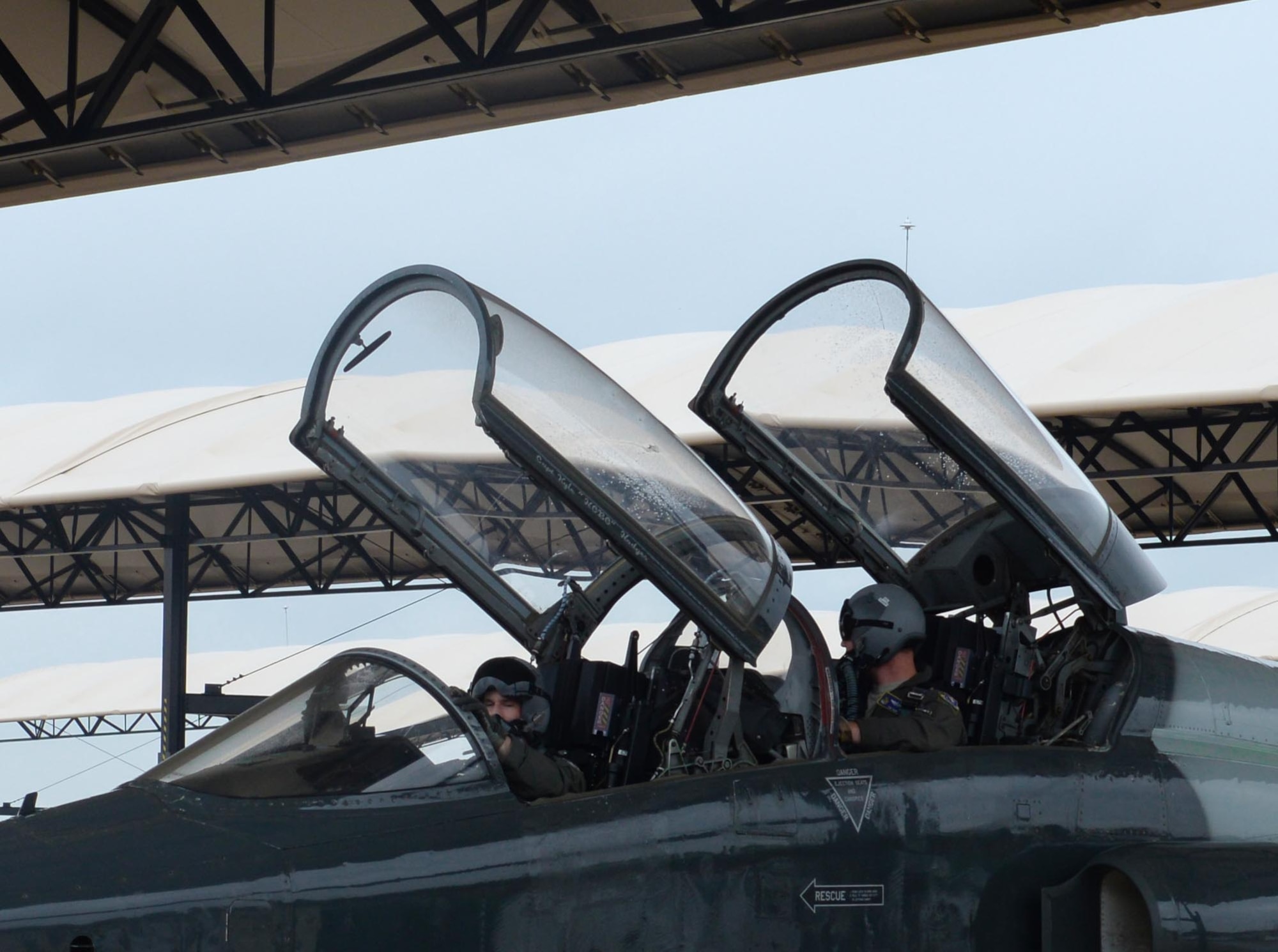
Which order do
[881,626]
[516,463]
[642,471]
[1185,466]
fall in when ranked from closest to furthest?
[516,463] < [642,471] < [881,626] < [1185,466]

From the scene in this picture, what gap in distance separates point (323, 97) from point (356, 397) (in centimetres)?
481

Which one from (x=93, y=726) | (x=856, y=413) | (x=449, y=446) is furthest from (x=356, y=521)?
(x=93, y=726)

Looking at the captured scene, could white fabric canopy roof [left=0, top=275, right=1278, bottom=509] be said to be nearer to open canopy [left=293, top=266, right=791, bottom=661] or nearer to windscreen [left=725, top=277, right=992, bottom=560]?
windscreen [left=725, top=277, right=992, bottom=560]

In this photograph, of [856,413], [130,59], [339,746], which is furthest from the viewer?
[130,59]

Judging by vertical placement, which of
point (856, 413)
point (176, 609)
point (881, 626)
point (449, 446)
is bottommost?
point (881, 626)

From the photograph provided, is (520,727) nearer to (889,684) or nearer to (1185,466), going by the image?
(889,684)

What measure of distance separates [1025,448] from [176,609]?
681 inches

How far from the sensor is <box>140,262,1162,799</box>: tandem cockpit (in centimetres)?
522

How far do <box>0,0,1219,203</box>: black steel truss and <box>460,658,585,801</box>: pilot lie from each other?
502cm

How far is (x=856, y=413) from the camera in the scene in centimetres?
731

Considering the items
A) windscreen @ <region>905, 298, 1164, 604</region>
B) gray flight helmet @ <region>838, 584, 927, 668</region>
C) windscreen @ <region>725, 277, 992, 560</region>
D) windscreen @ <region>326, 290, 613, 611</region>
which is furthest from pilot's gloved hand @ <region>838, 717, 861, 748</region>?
windscreen @ <region>725, 277, 992, 560</region>

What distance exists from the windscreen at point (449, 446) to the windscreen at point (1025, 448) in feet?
5.52

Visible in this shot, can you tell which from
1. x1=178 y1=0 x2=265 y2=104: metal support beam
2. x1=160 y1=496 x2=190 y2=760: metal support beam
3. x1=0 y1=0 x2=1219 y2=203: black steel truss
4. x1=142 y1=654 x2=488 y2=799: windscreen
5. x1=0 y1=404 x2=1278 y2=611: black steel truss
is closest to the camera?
x1=142 y1=654 x2=488 y2=799: windscreen

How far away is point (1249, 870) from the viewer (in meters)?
5.32
